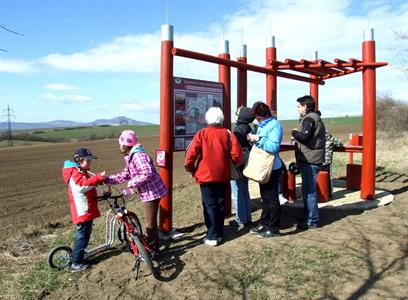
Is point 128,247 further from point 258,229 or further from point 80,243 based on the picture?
point 258,229

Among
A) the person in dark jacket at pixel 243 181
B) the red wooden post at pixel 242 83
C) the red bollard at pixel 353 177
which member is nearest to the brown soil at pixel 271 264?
the person in dark jacket at pixel 243 181

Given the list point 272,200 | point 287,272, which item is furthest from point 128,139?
point 287,272

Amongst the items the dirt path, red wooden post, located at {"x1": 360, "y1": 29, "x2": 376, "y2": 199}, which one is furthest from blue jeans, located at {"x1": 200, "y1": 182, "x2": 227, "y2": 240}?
red wooden post, located at {"x1": 360, "y1": 29, "x2": 376, "y2": 199}

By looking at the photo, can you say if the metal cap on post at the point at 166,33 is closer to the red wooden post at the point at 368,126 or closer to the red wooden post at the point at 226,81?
the red wooden post at the point at 226,81

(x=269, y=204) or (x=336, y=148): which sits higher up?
(x=336, y=148)

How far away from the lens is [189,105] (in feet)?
20.1

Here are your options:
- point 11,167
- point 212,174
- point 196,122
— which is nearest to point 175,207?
point 196,122

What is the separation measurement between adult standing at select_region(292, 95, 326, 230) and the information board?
4.25ft

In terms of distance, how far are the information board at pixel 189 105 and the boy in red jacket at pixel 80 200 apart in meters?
1.38

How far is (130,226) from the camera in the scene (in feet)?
15.8

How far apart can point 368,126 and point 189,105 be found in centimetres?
340

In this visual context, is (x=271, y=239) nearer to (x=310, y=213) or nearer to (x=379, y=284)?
(x=310, y=213)

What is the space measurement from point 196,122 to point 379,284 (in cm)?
316

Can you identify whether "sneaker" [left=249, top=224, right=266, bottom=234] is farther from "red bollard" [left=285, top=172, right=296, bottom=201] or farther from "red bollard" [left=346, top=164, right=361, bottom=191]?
"red bollard" [left=346, top=164, right=361, bottom=191]
